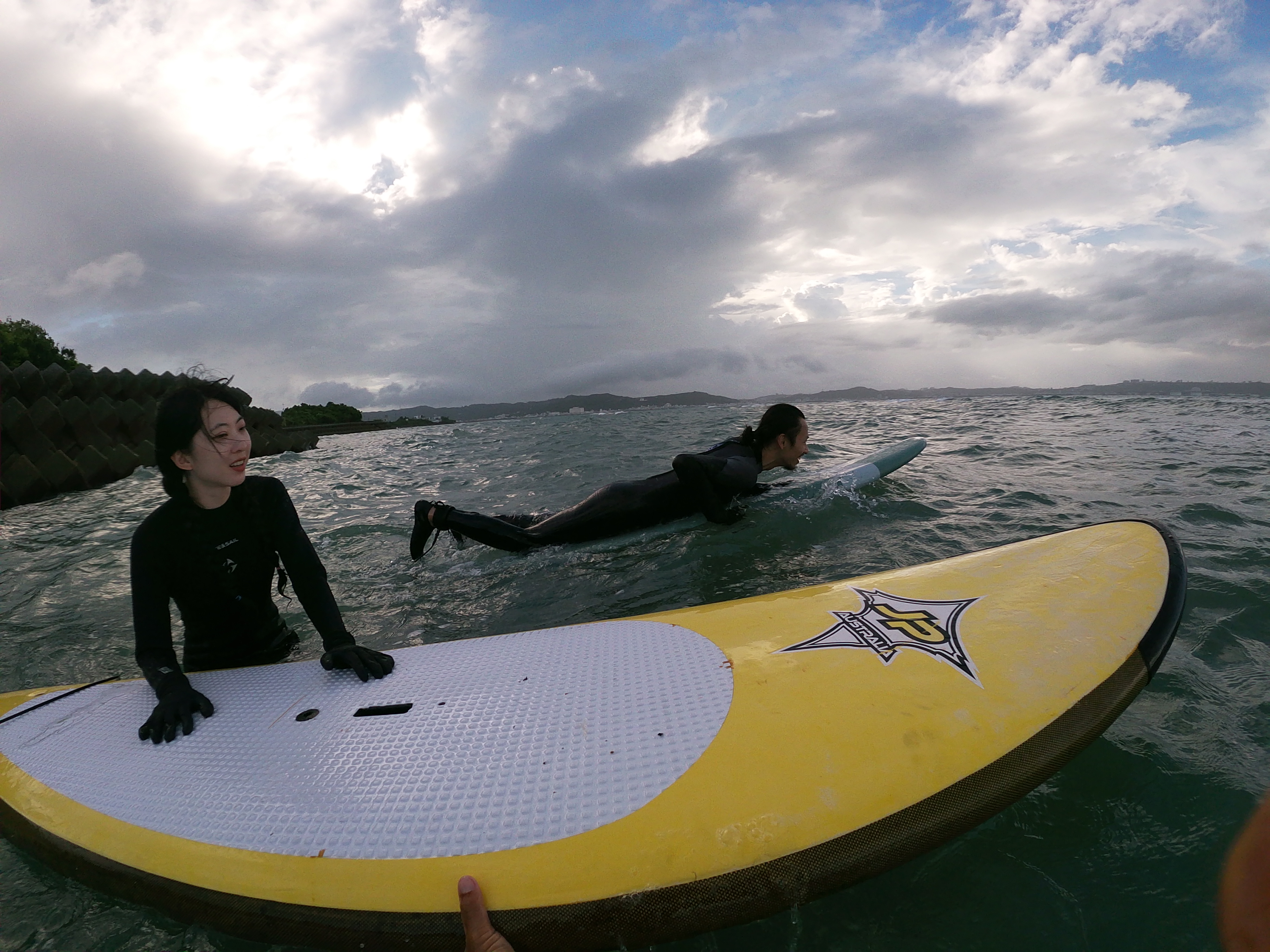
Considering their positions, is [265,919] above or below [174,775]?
below

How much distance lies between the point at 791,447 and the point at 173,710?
4596 millimetres

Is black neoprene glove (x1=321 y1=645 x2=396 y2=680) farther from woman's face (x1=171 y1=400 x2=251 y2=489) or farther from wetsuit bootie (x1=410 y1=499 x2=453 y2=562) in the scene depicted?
wetsuit bootie (x1=410 y1=499 x2=453 y2=562)

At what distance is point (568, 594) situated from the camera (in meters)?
4.47

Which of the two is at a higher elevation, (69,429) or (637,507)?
(69,429)

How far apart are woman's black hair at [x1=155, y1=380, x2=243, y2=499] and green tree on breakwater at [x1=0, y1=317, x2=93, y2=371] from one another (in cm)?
3540

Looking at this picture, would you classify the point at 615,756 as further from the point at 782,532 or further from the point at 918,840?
the point at 782,532

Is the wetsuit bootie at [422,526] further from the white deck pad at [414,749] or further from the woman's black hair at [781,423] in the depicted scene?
the woman's black hair at [781,423]

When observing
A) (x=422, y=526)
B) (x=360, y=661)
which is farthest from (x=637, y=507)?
(x=360, y=661)

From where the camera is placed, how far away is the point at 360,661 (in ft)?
7.75

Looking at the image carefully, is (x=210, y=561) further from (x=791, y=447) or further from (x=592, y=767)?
A: (x=791, y=447)

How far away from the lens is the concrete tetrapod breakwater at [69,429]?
31.1 ft

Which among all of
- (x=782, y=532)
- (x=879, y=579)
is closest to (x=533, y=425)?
(x=782, y=532)

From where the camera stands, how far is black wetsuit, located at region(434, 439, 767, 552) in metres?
5.05

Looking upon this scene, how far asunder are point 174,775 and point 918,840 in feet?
7.62
